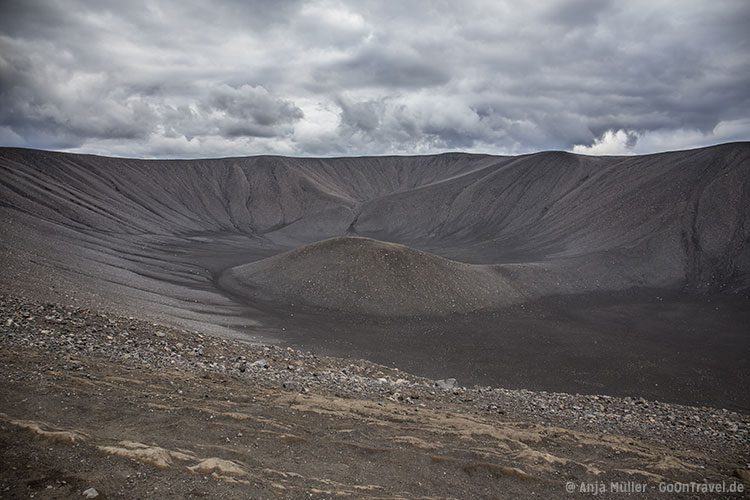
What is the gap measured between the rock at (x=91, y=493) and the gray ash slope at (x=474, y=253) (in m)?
18.2

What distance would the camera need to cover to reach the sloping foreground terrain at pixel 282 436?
6469mm

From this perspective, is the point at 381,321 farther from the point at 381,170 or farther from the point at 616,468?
the point at 381,170

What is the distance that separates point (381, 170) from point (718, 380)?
129 meters

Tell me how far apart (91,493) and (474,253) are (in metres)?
65.1

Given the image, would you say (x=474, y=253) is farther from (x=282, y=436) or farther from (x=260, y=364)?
(x=282, y=436)

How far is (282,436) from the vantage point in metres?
8.23

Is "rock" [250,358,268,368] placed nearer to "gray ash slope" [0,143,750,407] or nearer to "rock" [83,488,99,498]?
"rock" [83,488,99,498]

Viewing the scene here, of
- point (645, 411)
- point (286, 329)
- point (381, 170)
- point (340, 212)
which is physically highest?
Answer: point (381, 170)

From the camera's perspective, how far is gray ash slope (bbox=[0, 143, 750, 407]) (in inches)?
1101

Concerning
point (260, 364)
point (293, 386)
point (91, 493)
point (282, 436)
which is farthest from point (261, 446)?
point (260, 364)

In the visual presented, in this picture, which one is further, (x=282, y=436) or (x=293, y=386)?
(x=293, y=386)

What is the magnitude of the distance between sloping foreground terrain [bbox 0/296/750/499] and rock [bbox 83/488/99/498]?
0.01 meters

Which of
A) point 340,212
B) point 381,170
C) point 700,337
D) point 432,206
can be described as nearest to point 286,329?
point 700,337

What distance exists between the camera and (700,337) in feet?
107
